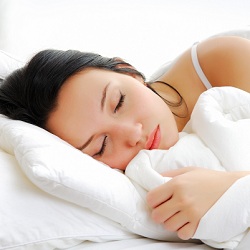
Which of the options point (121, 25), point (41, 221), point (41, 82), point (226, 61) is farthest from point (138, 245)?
point (121, 25)

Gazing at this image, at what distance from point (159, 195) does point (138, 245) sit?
0.11 meters

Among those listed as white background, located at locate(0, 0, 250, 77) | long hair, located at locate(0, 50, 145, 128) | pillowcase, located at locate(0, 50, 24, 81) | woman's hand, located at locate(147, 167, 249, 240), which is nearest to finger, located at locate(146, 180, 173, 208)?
woman's hand, located at locate(147, 167, 249, 240)

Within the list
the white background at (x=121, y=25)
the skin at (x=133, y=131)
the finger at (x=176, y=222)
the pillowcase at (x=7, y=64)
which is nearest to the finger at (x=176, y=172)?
the skin at (x=133, y=131)

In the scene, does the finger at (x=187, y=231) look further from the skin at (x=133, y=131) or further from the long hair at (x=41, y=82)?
the long hair at (x=41, y=82)

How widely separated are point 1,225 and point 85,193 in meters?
0.16

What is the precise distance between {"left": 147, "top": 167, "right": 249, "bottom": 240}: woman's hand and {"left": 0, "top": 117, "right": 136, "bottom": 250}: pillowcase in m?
0.10

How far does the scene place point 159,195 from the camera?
0.93 metres

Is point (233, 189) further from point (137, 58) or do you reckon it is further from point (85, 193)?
point (137, 58)

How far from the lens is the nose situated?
1139mm

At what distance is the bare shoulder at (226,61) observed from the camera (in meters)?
1.45

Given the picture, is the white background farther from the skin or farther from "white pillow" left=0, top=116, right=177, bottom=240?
"white pillow" left=0, top=116, right=177, bottom=240

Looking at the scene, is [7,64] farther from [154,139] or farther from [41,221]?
[41,221]

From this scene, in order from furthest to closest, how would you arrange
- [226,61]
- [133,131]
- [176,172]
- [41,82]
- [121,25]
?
[121,25], [226,61], [41,82], [133,131], [176,172]

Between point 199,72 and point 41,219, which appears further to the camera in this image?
point 199,72
